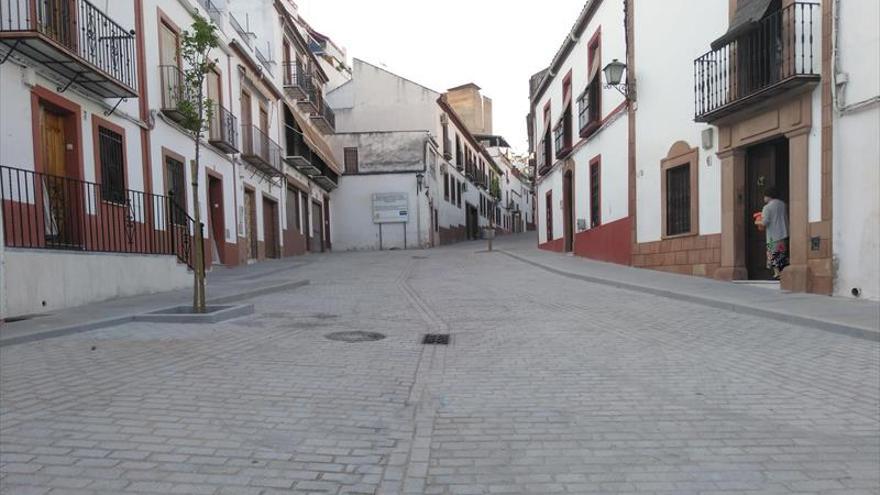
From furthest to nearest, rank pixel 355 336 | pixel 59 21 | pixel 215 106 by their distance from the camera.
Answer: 1. pixel 215 106
2. pixel 59 21
3. pixel 355 336

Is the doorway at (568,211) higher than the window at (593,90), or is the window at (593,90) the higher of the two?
the window at (593,90)

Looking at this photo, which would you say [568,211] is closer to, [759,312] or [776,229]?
[776,229]

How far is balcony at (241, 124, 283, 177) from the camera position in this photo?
18.3 m

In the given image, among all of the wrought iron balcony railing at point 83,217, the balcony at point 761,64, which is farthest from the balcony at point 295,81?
the balcony at point 761,64

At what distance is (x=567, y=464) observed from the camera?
3168 mm

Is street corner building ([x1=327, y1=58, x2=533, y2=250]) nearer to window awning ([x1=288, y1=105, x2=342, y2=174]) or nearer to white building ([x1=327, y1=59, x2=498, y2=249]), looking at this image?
white building ([x1=327, y1=59, x2=498, y2=249])

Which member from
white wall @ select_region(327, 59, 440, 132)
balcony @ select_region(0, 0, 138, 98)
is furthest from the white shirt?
white wall @ select_region(327, 59, 440, 132)

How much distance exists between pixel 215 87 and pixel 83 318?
1043 centimetres

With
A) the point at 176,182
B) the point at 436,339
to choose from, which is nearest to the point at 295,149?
the point at 176,182

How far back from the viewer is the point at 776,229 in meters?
9.81

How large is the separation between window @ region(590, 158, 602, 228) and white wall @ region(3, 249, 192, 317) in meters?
11.2

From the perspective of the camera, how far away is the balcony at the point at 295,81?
23391 millimetres

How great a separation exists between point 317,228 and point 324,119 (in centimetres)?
506

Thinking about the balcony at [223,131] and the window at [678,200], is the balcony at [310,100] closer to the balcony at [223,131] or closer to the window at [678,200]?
the balcony at [223,131]
